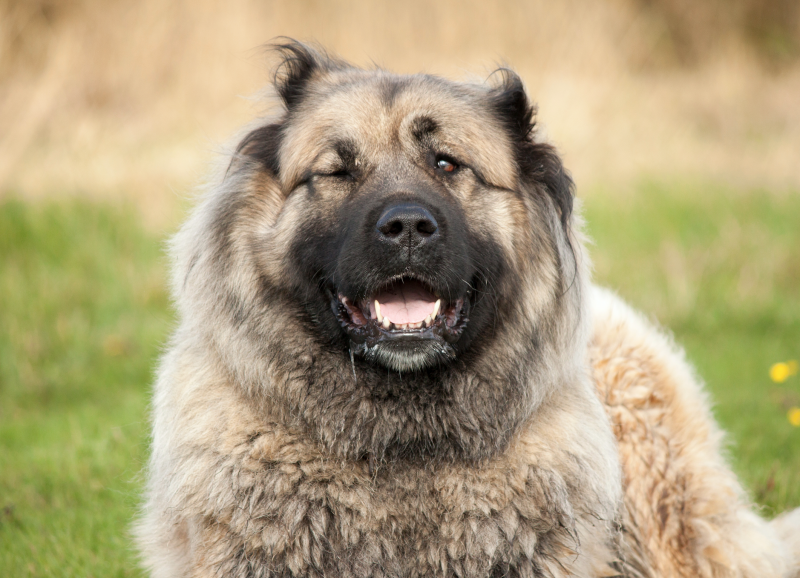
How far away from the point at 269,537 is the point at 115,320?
4993 millimetres

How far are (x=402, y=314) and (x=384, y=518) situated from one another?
0.78m

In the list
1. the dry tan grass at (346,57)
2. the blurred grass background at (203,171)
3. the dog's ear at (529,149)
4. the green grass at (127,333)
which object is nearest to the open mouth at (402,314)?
the dog's ear at (529,149)

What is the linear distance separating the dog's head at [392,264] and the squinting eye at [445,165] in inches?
0.7

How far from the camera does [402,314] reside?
9.96ft

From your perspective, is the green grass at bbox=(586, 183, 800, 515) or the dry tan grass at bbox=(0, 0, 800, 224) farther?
the dry tan grass at bbox=(0, 0, 800, 224)

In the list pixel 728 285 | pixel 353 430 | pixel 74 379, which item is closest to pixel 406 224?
pixel 353 430

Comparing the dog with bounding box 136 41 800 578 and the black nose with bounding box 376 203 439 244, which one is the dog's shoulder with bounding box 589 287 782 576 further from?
the black nose with bounding box 376 203 439 244

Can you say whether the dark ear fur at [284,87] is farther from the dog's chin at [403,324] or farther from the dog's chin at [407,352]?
the dog's chin at [407,352]

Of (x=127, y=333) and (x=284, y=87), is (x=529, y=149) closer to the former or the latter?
(x=284, y=87)

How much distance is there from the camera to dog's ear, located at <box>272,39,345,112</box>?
11.2 feet

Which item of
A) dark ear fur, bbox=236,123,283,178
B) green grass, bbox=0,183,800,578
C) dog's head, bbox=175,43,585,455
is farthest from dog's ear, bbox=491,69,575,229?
green grass, bbox=0,183,800,578

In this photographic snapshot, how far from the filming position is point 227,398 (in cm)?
310

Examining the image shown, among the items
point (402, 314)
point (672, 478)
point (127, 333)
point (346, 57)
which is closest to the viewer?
point (402, 314)

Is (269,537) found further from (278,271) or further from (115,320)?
(115,320)
